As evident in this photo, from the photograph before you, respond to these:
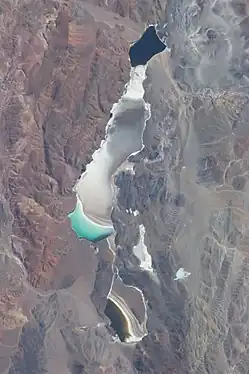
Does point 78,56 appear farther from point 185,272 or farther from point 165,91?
point 185,272

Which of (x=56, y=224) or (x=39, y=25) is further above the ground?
(x=39, y=25)

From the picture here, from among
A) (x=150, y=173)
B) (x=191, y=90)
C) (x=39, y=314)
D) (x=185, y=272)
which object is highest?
(x=191, y=90)

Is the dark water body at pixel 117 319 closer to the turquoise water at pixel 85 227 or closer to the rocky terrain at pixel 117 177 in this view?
the rocky terrain at pixel 117 177

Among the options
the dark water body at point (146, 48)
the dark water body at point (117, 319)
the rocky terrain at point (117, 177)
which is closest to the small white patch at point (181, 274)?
the rocky terrain at point (117, 177)

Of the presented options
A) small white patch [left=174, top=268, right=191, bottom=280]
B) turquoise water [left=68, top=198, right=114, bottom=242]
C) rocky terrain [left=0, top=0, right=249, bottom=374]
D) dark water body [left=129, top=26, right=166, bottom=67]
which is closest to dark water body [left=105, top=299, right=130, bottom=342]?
rocky terrain [left=0, top=0, right=249, bottom=374]

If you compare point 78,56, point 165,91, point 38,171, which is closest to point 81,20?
point 78,56

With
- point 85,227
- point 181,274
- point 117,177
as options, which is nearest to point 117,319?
point 181,274
